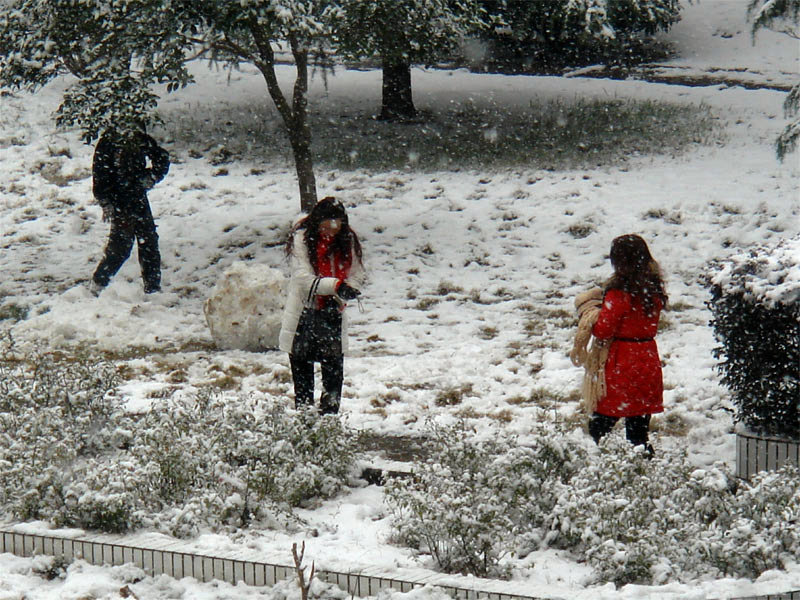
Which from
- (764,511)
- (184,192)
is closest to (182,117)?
(184,192)

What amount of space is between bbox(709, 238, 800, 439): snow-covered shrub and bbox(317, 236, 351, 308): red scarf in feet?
6.88

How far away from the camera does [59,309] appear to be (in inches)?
384

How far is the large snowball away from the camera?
8.85 m

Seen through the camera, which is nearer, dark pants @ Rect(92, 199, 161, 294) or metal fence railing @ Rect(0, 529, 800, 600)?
metal fence railing @ Rect(0, 529, 800, 600)

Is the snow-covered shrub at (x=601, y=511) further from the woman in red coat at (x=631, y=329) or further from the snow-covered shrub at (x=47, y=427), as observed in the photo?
the snow-covered shrub at (x=47, y=427)

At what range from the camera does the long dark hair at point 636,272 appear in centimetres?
561

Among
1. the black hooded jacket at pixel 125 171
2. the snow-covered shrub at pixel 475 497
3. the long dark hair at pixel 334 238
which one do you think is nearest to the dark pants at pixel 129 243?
the black hooded jacket at pixel 125 171

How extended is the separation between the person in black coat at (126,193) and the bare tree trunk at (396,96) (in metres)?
5.63

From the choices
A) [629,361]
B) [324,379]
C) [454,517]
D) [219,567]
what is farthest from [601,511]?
[324,379]

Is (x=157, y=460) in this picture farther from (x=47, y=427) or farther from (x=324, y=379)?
(x=324, y=379)

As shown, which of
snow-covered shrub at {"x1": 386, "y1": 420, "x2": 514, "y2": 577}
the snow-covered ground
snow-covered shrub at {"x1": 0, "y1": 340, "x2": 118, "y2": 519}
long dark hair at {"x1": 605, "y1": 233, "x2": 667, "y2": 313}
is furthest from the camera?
long dark hair at {"x1": 605, "y1": 233, "x2": 667, "y2": 313}

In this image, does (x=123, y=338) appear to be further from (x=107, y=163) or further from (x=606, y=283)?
(x=606, y=283)

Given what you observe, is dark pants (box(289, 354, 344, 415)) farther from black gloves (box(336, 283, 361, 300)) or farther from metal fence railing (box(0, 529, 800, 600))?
metal fence railing (box(0, 529, 800, 600))

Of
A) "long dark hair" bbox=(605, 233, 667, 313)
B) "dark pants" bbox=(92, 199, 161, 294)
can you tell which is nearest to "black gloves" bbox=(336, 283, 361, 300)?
"long dark hair" bbox=(605, 233, 667, 313)
